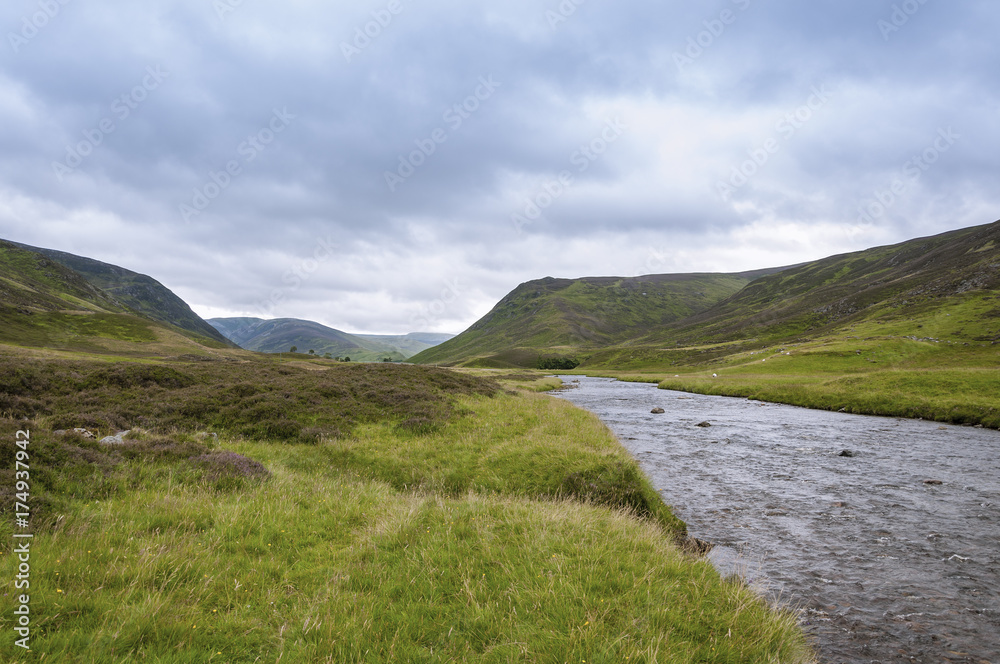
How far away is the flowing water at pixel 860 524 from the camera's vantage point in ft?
26.3

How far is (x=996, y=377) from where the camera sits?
105 ft

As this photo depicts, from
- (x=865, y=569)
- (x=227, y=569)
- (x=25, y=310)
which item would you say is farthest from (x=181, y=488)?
(x=25, y=310)

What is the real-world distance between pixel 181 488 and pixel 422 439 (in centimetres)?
994

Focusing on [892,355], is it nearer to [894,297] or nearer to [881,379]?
[881,379]

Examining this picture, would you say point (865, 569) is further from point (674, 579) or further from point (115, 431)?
point (115, 431)

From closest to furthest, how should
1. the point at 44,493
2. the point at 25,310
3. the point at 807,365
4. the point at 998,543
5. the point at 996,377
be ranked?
the point at 44,493 < the point at 998,543 < the point at 996,377 < the point at 807,365 < the point at 25,310

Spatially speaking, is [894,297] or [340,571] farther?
[894,297]

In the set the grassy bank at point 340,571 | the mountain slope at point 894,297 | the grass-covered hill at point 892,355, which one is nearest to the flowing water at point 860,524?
the grassy bank at point 340,571

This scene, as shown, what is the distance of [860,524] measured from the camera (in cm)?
1271

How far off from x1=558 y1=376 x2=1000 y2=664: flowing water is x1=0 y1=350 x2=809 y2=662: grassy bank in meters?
1.88

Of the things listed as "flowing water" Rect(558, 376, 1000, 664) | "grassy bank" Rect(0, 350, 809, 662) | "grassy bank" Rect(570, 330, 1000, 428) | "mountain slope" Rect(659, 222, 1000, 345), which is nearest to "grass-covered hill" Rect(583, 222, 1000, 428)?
"grassy bank" Rect(570, 330, 1000, 428)

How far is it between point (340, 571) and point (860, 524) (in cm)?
1430

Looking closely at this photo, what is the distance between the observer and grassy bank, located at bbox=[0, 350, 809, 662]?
5227mm

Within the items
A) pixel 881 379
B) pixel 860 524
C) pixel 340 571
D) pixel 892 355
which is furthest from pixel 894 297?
pixel 340 571
